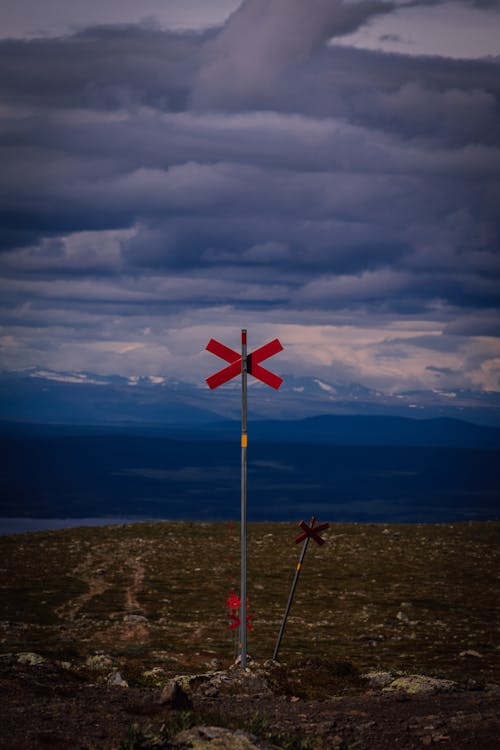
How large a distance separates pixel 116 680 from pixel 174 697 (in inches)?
175

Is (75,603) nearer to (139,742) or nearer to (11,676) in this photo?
(11,676)

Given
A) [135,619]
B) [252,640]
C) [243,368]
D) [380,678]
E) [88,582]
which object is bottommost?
[88,582]

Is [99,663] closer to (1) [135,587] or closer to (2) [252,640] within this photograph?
(2) [252,640]

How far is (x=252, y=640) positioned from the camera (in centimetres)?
3728

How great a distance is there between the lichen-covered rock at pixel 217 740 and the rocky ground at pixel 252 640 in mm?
45

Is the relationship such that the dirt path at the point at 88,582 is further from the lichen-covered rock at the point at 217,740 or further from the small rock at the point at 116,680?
the lichen-covered rock at the point at 217,740

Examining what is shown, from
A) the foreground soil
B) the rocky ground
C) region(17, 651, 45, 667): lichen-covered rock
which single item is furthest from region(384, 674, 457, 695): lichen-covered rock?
region(17, 651, 45, 667): lichen-covered rock

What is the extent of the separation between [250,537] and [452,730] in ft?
189

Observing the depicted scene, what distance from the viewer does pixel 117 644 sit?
36.1 metres

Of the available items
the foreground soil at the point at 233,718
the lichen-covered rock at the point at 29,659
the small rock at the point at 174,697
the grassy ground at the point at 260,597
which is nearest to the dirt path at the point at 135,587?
the grassy ground at the point at 260,597

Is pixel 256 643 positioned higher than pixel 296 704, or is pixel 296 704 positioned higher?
pixel 296 704

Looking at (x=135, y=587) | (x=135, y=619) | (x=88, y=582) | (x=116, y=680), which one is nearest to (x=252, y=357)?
(x=116, y=680)

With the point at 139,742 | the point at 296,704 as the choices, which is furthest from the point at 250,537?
the point at 139,742

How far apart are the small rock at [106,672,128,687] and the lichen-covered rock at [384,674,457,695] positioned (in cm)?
708
